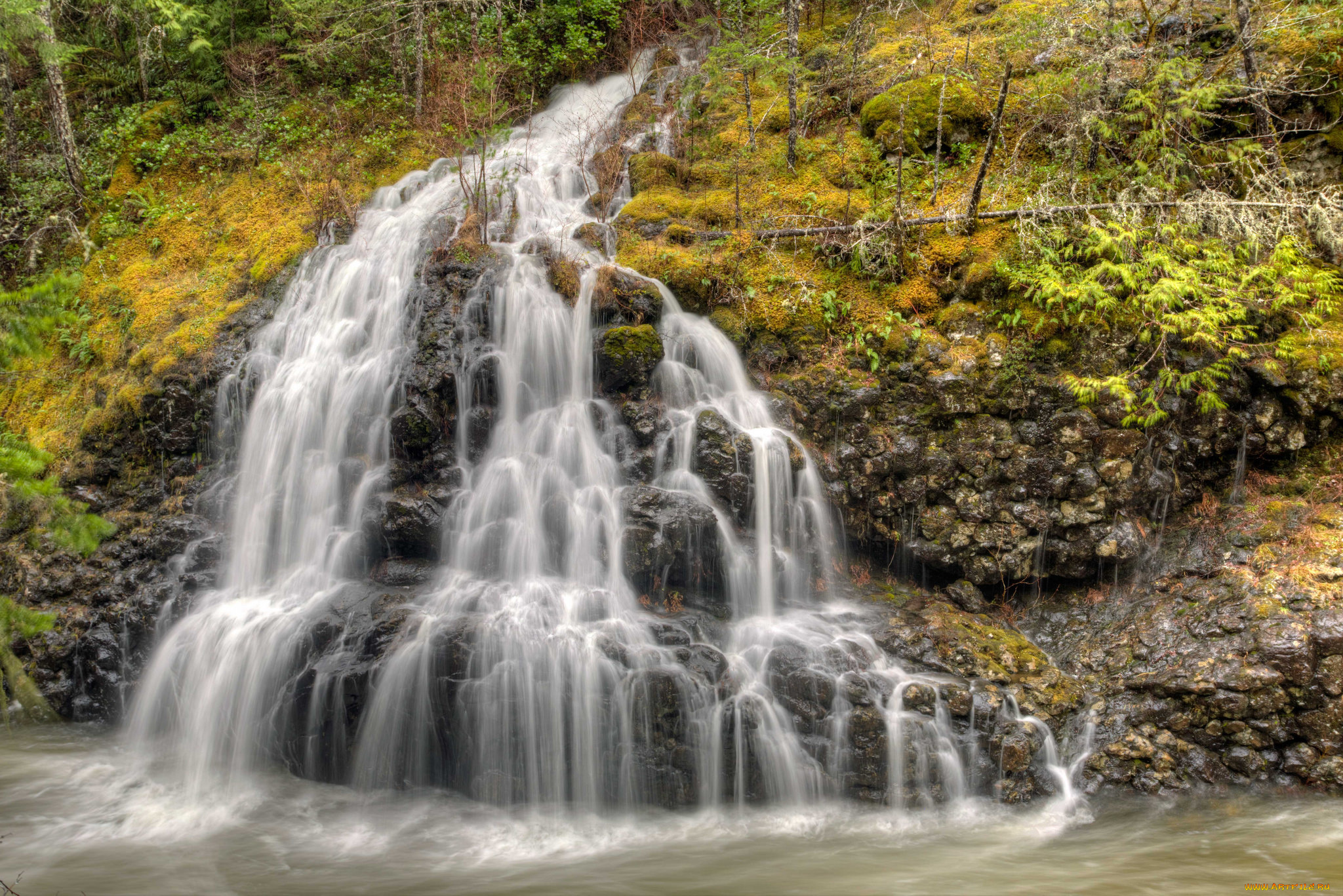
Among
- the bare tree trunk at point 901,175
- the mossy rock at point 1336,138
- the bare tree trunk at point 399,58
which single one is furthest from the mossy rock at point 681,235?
the bare tree trunk at point 399,58

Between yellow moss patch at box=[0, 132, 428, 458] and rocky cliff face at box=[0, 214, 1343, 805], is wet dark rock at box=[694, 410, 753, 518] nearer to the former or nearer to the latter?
rocky cliff face at box=[0, 214, 1343, 805]

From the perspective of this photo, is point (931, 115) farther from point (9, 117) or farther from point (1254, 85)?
point (9, 117)

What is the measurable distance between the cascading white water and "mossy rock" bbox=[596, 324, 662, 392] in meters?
0.20

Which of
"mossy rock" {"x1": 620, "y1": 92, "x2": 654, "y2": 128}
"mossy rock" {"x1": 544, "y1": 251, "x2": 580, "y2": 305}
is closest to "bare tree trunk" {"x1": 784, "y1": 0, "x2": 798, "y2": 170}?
"mossy rock" {"x1": 620, "y1": 92, "x2": 654, "y2": 128}

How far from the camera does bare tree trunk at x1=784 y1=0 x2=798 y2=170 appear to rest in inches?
396

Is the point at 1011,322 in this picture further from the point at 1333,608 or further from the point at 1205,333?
the point at 1333,608

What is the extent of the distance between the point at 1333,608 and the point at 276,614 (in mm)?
9314

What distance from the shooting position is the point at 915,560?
23.7 ft

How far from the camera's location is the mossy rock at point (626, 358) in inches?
315

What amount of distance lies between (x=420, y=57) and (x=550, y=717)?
12.0 meters

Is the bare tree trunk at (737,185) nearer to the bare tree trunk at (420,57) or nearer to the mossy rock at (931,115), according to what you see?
the mossy rock at (931,115)

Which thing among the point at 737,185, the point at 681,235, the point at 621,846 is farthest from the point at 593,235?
the point at 621,846

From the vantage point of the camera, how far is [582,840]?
534 centimetres

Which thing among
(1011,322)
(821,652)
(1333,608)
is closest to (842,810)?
(821,652)
